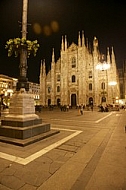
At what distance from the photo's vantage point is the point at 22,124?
213 inches

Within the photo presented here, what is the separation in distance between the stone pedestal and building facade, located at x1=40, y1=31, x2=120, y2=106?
34083 millimetres

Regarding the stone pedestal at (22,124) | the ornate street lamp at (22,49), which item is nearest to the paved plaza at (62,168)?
the stone pedestal at (22,124)

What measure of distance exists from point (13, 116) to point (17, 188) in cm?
398

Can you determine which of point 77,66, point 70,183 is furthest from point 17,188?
point 77,66

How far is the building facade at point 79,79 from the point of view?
38688 mm

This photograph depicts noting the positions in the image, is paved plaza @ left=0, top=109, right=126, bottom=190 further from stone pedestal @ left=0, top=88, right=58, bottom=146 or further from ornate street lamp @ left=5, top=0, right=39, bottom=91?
ornate street lamp @ left=5, top=0, right=39, bottom=91

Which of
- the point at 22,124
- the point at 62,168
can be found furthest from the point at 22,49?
the point at 62,168

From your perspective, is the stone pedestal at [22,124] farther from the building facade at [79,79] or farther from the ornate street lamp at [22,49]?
the building facade at [79,79]

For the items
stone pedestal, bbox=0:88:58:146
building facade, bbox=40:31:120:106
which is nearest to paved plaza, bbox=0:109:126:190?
stone pedestal, bbox=0:88:58:146

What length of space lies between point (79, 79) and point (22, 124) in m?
37.5

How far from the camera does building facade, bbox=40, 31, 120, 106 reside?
38.7m

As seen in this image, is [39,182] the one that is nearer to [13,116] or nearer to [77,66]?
[13,116]

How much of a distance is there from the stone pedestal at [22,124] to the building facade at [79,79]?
3408cm

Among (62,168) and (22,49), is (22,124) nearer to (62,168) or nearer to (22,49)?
(62,168)
